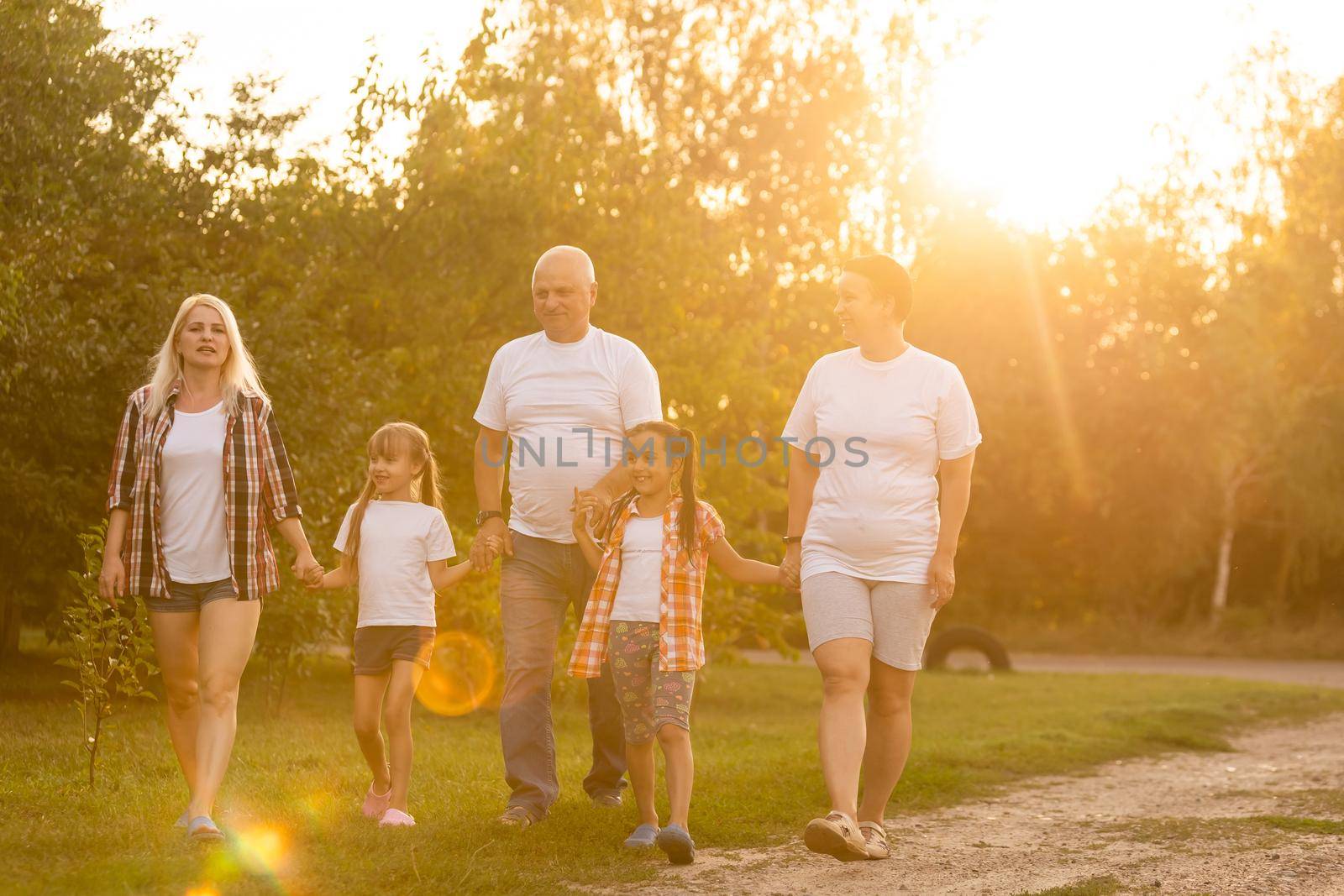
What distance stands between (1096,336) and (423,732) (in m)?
24.4

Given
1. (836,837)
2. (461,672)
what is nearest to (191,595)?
A: (836,837)

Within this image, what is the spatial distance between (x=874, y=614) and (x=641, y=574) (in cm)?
95

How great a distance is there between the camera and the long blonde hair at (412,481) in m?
6.43

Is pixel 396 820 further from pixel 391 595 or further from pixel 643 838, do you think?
pixel 643 838

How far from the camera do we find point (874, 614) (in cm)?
577

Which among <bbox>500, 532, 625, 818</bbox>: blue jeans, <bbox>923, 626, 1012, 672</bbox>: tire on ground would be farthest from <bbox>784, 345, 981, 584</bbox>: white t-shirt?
<bbox>923, 626, 1012, 672</bbox>: tire on ground

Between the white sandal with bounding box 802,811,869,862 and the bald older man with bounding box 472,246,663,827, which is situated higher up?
the bald older man with bounding box 472,246,663,827

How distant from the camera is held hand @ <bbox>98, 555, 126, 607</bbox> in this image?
5.48m

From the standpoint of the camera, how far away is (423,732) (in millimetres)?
11234

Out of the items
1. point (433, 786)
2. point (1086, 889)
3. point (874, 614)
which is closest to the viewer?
point (1086, 889)

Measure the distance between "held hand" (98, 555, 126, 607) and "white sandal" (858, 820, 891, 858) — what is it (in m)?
3.02

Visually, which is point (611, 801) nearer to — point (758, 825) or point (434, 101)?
point (758, 825)

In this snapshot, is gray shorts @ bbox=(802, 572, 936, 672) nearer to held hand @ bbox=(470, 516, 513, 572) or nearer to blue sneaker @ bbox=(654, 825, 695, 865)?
blue sneaker @ bbox=(654, 825, 695, 865)

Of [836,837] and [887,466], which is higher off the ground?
[887,466]
